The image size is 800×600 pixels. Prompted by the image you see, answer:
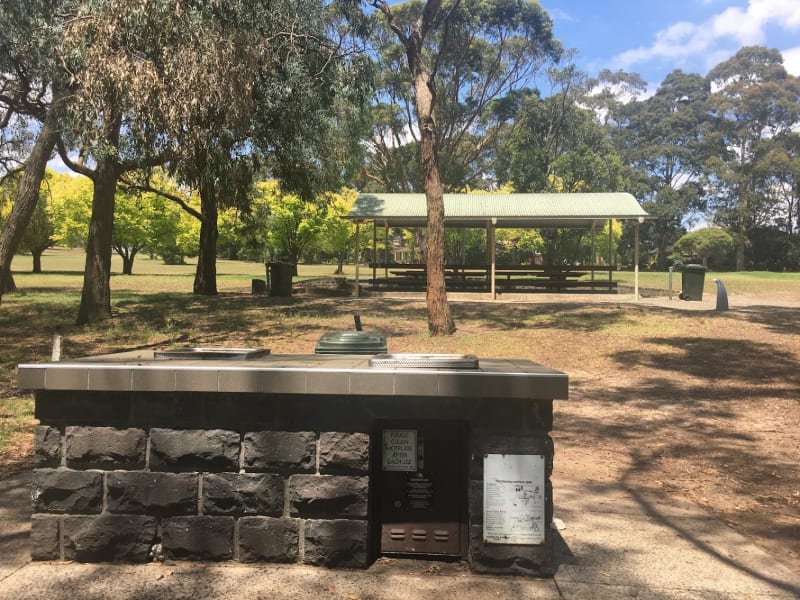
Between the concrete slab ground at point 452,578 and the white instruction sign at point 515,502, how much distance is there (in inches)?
8.7

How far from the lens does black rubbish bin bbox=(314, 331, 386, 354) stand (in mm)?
4297

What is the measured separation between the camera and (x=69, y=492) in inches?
132

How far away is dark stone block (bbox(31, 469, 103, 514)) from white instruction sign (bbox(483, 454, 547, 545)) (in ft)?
6.49

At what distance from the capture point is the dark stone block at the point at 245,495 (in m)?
3.31

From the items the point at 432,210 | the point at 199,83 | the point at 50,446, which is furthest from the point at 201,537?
the point at 432,210

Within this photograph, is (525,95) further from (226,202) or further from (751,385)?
(751,385)

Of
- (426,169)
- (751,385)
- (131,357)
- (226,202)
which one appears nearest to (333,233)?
(226,202)

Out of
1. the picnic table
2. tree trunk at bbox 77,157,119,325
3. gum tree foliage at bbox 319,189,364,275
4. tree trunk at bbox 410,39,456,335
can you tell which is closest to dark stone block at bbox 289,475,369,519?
tree trunk at bbox 410,39,456,335

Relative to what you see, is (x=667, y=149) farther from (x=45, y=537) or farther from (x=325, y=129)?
(x=45, y=537)

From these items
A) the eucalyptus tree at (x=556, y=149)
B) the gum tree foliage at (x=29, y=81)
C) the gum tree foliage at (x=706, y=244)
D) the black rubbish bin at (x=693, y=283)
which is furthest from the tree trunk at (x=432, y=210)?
the gum tree foliage at (x=706, y=244)

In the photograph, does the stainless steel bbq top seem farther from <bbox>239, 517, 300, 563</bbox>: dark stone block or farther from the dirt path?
the dirt path

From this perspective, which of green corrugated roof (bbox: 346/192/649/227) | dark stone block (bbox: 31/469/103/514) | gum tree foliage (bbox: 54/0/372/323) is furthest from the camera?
green corrugated roof (bbox: 346/192/649/227)

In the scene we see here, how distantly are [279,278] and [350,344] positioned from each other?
18217 mm

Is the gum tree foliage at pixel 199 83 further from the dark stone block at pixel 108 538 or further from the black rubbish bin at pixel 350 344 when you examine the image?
the dark stone block at pixel 108 538
